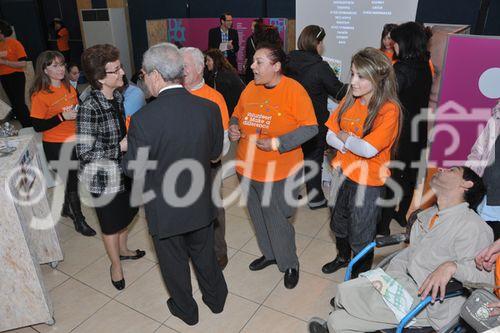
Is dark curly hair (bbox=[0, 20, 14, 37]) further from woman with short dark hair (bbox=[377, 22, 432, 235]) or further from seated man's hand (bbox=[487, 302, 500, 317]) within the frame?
seated man's hand (bbox=[487, 302, 500, 317])

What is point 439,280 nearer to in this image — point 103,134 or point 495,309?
point 495,309

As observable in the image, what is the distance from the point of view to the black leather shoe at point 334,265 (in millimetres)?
2803

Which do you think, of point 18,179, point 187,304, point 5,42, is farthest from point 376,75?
point 5,42

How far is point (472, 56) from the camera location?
8.96ft

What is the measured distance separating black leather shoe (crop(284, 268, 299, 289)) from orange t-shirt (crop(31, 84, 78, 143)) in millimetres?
1968

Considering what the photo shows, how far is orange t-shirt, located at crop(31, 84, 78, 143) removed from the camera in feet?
9.34

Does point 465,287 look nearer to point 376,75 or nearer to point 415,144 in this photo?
point 376,75

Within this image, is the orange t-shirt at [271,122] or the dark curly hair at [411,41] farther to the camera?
the dark curly hair at [411,41]

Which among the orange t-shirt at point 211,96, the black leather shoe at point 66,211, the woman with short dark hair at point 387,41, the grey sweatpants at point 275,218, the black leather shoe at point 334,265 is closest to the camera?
the orange t-shirt at point 211,96

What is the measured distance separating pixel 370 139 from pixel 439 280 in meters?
0.77

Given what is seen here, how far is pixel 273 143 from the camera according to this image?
2262mm

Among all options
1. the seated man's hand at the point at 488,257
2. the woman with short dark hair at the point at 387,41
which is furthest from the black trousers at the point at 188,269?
the woman with short dark hair at the point at 387,41

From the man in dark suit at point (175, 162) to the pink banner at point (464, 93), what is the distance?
6.18 ft

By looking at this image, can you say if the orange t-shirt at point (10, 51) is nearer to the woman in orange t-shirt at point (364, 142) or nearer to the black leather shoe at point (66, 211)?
the black leather shoe at point (66, 211)
